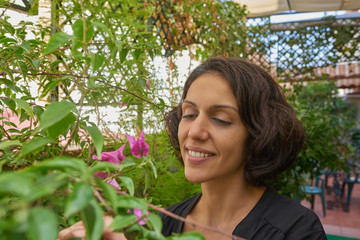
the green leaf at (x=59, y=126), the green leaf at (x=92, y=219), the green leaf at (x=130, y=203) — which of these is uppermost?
the green leaf at (x=59, y=126)

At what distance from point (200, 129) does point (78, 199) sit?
2.41ft

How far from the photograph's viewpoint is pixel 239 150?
106cm

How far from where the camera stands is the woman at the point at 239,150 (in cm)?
98

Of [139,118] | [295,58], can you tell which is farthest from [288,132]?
[295,58]

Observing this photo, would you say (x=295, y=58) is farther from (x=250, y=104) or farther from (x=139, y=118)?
(x=250, y=104)

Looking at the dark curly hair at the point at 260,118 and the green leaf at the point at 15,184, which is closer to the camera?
the green leaf at the point at 15,184

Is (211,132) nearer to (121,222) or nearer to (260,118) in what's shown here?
(260,118)

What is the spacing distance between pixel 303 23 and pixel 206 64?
373cm

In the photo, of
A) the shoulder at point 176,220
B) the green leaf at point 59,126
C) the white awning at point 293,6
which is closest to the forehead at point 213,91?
the shoulder at point 176,220

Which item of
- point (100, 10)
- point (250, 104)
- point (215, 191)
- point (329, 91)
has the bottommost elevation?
point (329, 91)

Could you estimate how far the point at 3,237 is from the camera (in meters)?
0.23

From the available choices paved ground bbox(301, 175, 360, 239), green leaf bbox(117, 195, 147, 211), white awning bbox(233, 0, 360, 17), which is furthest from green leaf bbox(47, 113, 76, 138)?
paved ground bbox(301, 175, 360, 239)

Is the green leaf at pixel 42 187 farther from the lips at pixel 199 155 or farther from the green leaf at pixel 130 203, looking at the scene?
the lips at pixel 199 155

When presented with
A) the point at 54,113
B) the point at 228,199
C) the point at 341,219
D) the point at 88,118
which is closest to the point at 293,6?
the point at 341,219
